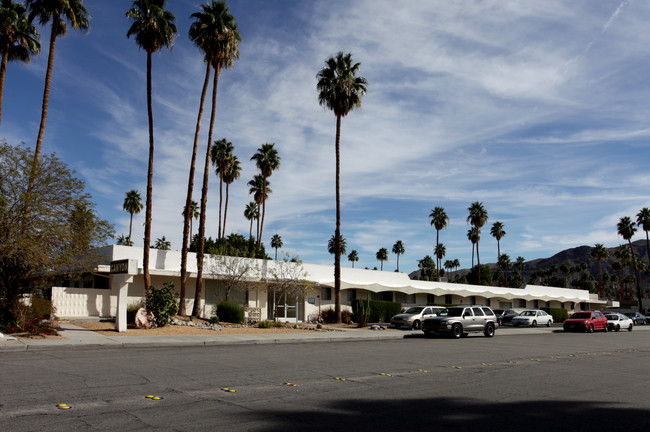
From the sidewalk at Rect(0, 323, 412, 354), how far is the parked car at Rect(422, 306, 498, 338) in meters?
2.78

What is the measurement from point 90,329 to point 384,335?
44.1ft

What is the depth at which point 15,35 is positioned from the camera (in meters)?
27.6

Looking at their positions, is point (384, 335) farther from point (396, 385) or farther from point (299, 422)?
point (299, 422)

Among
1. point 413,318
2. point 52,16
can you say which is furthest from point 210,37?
point 413,318

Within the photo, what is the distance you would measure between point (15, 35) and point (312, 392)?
2779 centimetres

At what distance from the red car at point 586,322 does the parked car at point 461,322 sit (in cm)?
1080

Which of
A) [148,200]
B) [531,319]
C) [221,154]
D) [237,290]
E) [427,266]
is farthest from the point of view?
[427,266]

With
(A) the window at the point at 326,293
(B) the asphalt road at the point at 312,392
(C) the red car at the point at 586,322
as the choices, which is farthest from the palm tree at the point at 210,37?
(C) the red car at the point at 586,322

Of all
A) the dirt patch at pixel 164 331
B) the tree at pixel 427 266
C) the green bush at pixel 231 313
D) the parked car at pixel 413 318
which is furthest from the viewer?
the tree at pixel 427 266

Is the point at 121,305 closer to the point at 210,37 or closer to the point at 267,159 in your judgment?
the point at 210,37

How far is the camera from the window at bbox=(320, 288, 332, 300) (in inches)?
1501

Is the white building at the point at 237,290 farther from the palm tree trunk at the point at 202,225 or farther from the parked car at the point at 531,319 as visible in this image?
the parked car at the point at 531,319

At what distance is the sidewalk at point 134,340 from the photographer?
1570cm

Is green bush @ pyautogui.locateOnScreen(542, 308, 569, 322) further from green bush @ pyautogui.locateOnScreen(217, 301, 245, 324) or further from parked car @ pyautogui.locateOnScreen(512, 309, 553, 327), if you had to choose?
green bush @ pyautogui.locateOnScreen(217, 301, 245, 324)
